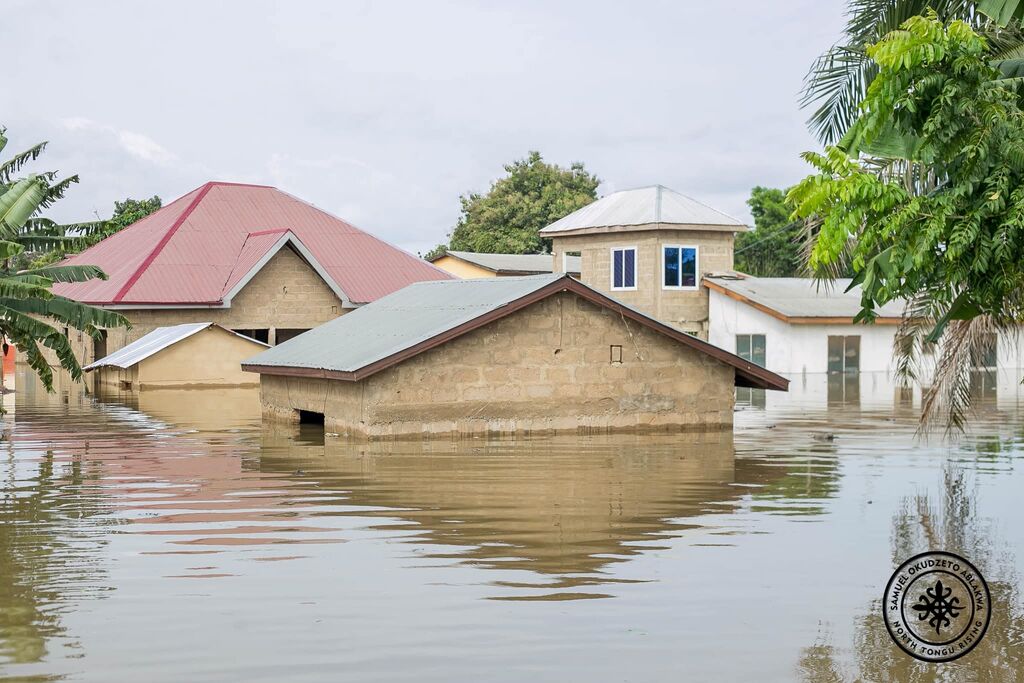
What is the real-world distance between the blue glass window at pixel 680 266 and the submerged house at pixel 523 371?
2727 cm

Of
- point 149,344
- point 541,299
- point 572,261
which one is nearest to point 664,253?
point 572,261

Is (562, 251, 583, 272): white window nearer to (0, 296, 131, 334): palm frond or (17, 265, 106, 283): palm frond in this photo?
(17, 265, 106, 283): palm frond

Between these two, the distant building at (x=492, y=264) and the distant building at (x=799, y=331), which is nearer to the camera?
the distant building at (x=799, y=331)

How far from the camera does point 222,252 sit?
5000cm

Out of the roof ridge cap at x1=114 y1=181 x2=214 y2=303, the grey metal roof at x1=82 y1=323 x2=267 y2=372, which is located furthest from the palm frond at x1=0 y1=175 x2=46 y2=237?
the roof ridge cap at x1=114 y1=181 x2=214 y2=303

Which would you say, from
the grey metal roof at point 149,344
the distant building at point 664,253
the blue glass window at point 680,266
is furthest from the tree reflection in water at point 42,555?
the blue glass window at point 680,266

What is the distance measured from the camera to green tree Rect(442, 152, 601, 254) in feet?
257

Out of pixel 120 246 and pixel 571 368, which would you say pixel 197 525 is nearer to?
pixel 571 368

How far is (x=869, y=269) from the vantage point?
10.7m

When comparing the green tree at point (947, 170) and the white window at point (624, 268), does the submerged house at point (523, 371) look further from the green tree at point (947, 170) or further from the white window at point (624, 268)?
the white window at point (624, 268)

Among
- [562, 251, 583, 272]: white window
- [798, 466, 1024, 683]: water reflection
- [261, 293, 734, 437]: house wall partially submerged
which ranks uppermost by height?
[562, 251, 583, 272]: white window

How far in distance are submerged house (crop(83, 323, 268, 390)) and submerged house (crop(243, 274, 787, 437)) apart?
15.7 meters

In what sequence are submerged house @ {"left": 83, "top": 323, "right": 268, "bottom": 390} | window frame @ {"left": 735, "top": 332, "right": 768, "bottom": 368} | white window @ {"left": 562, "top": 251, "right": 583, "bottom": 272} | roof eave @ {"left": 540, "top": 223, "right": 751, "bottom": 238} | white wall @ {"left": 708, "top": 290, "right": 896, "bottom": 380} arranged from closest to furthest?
1. submerged house @ {"left": 83, "top": 323, "right": 268, "bottom": 390}
2. white wall @ {"left": 708, "top": 290, "right": 896, "bottom": 380}
3. window frame @ {"left": 735, "top": 332, "right": 768, "bottom": 368}
4. roof eave @ {"left": 540, "top": 223, "right": 751, "bottom": 238}
5. white window @ {"left": 562, "top": 251, "right": 583, "bottom": 272}

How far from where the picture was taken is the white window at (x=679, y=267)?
174 ft
